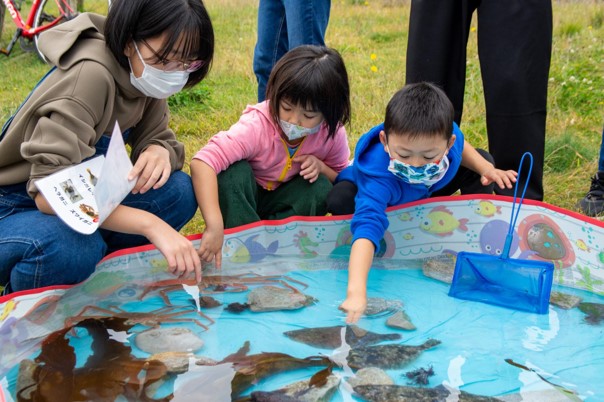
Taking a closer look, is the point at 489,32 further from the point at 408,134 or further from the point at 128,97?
the point at 128,97

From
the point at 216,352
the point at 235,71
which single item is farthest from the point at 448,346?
the point at 235,71

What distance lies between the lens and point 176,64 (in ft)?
7.17

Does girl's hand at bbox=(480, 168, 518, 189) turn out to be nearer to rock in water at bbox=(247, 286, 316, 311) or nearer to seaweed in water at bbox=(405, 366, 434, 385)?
rock in water at bbox=(247, 286, 316, 311)

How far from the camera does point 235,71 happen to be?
5762 mm

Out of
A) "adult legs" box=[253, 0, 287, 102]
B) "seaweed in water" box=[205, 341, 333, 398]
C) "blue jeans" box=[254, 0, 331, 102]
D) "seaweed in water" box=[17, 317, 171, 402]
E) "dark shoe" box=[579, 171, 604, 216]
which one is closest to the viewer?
"seaweed in water" box=[17, 317, 171, 402]

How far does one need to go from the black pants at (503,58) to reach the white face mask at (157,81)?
44.1 inches

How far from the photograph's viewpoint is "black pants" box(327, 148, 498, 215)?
2.73 meters

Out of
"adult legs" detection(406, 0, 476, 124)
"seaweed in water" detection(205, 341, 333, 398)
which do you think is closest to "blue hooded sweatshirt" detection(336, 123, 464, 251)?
"adult legs" detection(406, 0, 476, 124)

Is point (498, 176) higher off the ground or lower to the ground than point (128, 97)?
lower

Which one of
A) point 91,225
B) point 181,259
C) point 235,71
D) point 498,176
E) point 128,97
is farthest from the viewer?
point 235,71

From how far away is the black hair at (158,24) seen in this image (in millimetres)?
2078

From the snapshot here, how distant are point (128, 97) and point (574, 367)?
1600 millimetres

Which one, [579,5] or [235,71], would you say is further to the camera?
[579,5]

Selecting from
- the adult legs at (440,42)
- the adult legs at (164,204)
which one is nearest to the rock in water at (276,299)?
the adult legs at (164,204)
